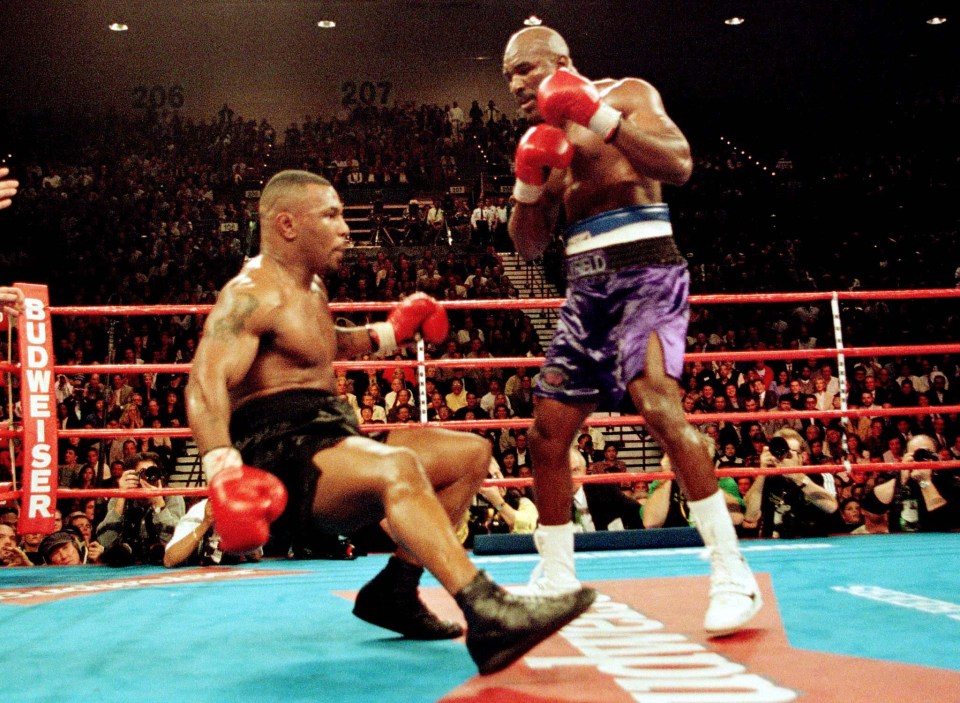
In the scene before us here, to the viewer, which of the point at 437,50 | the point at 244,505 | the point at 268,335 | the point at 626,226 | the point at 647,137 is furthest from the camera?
the point at 437,50

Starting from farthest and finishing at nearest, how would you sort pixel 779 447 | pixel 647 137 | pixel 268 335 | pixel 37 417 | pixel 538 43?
1. pixel 779 447
2. pixel 37 417
3. pixel 538 43
4. pixel 647 137
5. pixel 268 335

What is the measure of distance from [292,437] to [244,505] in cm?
33

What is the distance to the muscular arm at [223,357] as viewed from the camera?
5.65 feet

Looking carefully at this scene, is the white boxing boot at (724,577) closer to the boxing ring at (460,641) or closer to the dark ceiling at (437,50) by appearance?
the boxing ring at (460,641)

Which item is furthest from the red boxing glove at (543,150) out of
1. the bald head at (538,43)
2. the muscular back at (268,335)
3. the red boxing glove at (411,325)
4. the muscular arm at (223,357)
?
the muscular arm at (223,357)

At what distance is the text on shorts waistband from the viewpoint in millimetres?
2254

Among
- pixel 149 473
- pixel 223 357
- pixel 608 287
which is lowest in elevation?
pixel 149 473

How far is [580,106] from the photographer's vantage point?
6.78 feet

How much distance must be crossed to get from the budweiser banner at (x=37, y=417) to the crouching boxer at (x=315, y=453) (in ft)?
6.74

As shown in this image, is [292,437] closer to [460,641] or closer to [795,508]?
[460,641]

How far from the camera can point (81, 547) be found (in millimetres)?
4848

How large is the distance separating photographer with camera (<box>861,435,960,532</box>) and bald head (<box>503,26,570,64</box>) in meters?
2.76

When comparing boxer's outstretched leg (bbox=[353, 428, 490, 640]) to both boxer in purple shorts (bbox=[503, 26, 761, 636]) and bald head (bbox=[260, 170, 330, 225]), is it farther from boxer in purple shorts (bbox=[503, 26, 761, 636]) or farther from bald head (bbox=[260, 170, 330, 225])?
bald head (bbox=[260, 170, 330, 225])

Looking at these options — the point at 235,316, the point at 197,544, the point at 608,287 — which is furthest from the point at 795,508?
the point at 235,316
